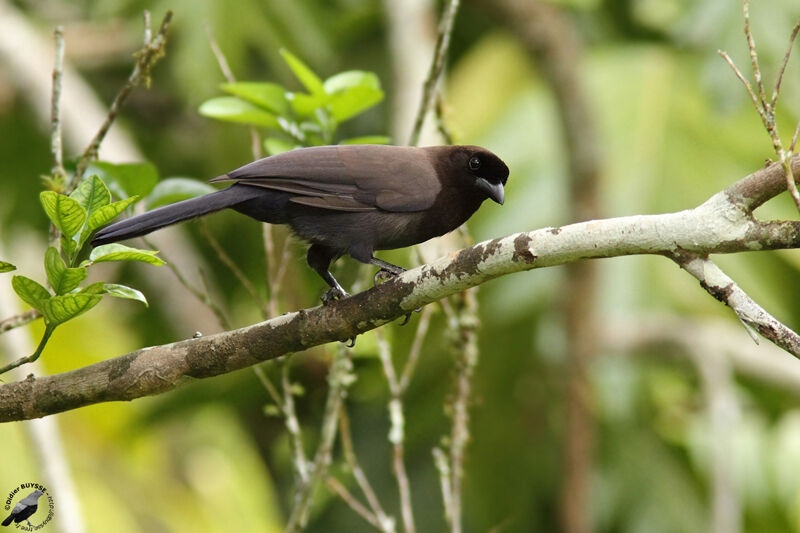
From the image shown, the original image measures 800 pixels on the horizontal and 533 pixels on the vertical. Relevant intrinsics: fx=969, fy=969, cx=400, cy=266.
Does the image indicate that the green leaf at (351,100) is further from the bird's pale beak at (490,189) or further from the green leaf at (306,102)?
the bird's pale beak at (490,189)

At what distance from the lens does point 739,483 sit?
6.96 meters

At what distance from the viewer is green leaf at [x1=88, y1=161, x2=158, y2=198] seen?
2844 millimetres

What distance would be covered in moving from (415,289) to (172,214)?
73cm

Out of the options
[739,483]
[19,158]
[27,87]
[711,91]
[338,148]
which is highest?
[19,158]

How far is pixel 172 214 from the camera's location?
8.45 ft

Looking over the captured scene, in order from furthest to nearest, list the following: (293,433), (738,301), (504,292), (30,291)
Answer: (504,292)
(293,433)
(30,291)
(738,301)

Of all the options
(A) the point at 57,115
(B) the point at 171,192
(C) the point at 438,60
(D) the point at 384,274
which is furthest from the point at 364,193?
(A) the point at 57,115

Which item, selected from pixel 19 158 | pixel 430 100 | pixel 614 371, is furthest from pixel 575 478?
pixel 19 158

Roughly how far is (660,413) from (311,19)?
4005 mm

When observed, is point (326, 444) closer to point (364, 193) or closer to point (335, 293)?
point (335, 293)

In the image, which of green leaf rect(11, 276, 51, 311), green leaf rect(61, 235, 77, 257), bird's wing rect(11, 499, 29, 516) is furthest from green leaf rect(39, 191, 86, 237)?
bird's wing rect(11, 499, 29, 516)

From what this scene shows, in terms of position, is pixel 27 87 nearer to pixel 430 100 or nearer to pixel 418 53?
pixel 418 53

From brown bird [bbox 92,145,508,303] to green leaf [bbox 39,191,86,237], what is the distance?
0.61 m

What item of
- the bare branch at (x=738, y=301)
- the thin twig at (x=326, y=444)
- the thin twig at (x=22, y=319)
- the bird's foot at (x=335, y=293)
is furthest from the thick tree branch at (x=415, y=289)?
the thin twig at (x=326, y=444)
